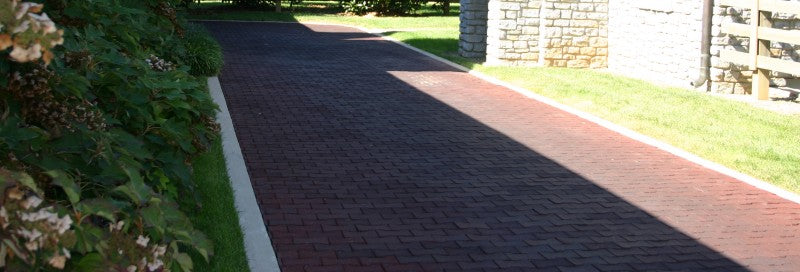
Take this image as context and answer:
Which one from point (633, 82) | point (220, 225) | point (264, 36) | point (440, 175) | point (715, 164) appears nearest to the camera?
point (220, 225)

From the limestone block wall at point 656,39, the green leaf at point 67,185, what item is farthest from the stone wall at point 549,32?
the green leaf at point 67,185

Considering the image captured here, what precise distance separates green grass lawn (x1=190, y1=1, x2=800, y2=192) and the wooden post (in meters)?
0.60

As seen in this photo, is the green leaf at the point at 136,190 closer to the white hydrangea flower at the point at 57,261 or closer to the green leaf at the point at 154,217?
the green leaf at the point at 154,217

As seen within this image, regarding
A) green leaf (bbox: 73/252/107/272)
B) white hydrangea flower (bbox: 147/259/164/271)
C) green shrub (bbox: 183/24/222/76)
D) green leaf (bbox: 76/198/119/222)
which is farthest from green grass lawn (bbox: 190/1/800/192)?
green leaf (bbox: 73/252/107/272)

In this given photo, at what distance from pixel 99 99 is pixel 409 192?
3.58 meters

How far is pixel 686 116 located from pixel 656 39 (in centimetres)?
395

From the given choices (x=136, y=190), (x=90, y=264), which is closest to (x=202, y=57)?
(x=136, y=190)

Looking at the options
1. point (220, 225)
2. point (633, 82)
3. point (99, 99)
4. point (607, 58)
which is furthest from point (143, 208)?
point (607, 58)

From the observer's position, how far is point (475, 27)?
64.5 ft

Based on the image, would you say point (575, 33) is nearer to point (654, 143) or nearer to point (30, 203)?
point (654, 143)

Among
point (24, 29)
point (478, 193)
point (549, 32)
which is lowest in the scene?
point (478, 193)

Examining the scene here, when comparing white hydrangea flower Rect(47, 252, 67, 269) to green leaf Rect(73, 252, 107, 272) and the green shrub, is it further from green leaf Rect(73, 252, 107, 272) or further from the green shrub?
the green shrub

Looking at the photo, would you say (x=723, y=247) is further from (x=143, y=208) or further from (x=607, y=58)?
(x=607, y=58)

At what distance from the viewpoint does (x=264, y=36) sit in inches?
950
